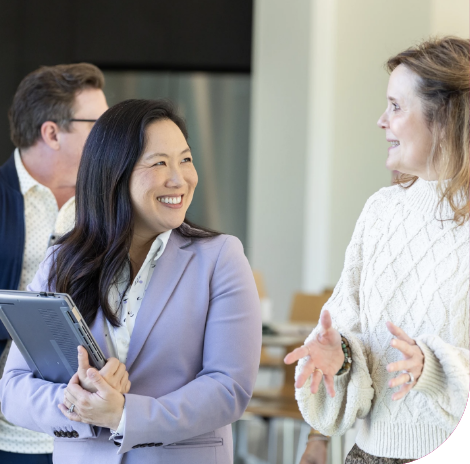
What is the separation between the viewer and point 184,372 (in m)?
1.59

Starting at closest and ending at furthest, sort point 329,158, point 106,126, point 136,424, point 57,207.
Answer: point 136,424, point 106,126, point 57,207, point 329,158

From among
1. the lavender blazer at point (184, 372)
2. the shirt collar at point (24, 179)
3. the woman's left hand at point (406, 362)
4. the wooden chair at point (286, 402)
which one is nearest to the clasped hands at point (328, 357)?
the woman's left hand at point (406, 362)

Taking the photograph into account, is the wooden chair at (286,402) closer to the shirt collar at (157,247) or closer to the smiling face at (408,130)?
the shirt collar at (157,247)

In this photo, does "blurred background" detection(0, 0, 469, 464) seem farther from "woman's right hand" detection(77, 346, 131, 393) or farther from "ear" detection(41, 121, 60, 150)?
"woman's right hand" detection(77, 346, 131, 393)

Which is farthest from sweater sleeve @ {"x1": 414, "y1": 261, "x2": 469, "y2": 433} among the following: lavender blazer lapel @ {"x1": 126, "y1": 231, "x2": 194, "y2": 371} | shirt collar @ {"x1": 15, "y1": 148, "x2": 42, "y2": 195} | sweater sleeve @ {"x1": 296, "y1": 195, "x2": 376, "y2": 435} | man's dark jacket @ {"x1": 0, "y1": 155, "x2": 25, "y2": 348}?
shirt collar @ {"x1": 15, "y1": 148, "x2": 42, "y2": 195}

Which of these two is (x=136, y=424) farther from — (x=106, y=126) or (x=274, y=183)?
(x=274, y=183)

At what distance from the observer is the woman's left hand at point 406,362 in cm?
125

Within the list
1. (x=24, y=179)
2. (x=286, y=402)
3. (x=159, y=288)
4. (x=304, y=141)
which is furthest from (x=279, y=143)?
(x=159, y=288)

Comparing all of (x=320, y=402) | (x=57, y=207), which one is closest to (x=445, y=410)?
(x=320, y=402)

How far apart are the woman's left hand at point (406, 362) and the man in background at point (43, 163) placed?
→ 128cm

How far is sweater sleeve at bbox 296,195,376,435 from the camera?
143cm

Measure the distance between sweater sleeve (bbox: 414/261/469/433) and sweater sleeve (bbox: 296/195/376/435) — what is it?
0.15 m

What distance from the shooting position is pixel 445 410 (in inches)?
52.3

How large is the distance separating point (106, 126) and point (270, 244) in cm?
551
